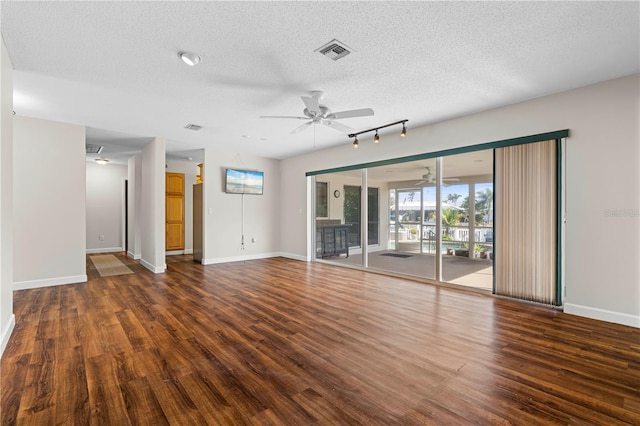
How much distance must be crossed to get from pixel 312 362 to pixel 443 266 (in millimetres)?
3858

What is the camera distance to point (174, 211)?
8.52 m

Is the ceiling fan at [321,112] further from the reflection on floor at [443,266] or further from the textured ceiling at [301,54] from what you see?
the reflection on floor at [443,266]

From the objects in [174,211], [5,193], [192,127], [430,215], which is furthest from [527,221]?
[174,211]

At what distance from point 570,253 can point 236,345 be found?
3.94m

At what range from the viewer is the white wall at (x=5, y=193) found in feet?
8.14

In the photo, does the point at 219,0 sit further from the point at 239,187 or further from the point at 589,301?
the point at 239,187

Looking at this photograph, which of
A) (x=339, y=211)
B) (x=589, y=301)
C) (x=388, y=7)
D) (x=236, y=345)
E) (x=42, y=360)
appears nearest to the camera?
(x=388, y=7)

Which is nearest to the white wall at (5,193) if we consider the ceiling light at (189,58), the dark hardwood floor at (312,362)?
the dark hardwood floor at (312,362)

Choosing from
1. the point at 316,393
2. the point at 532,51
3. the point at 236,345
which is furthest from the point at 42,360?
the point at 532,51

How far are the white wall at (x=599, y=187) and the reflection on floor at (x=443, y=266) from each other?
125 cm

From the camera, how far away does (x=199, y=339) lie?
2742mm

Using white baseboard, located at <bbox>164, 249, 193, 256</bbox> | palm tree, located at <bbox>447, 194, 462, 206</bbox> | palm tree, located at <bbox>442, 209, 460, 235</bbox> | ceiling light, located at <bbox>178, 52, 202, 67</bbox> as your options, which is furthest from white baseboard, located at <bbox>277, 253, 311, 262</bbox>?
ceiling light, located at <bbox>178, 52, 202, 67</bbox>

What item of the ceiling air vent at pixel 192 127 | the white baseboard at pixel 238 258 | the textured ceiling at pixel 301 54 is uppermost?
the ceiling air vent at pixel 192 127

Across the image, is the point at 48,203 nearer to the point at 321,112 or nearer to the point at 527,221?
the point at 321,112
